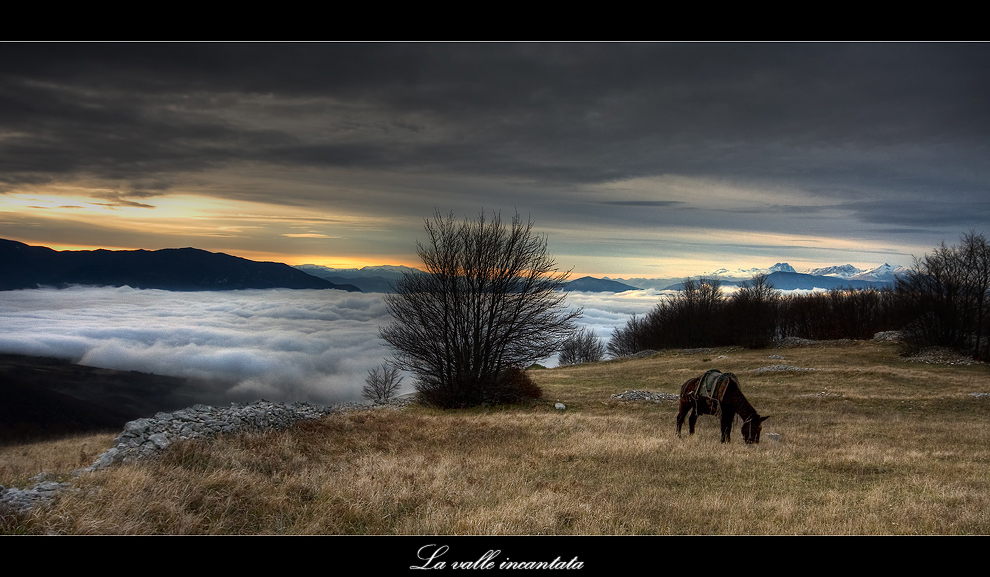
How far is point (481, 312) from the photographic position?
24766mm

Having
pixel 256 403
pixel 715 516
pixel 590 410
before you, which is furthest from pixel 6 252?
pixel 715 516

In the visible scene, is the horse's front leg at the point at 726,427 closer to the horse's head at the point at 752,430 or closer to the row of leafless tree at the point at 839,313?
the horse's head at the point at 752,430

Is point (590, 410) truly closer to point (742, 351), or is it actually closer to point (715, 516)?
point (715, 516)

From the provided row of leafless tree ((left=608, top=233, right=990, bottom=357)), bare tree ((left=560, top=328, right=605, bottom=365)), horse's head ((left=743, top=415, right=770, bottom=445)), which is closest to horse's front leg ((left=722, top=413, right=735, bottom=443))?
horse's head ((left=743, top=415, right=770, bottom=445))

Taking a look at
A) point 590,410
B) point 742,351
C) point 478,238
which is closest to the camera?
point 590,410

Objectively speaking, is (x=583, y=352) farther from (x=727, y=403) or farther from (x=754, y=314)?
(x=727, y=403)

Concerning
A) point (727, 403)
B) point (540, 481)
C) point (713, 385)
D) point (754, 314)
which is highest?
point (754, 314)

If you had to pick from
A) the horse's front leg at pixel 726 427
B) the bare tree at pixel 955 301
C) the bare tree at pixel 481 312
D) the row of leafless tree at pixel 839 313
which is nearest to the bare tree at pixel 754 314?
the row of leafless tree at pixel 839 313

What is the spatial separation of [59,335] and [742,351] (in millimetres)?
218325

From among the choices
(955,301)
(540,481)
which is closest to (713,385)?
(540,481)

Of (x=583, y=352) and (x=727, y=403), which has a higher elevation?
(x=727, y=403)

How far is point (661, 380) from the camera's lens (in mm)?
36781

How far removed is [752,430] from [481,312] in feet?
46.5
